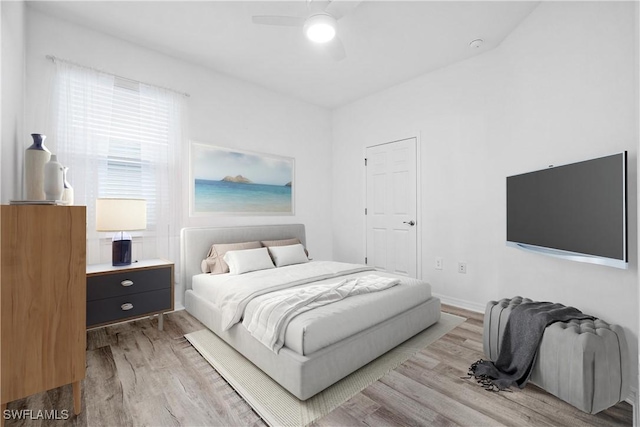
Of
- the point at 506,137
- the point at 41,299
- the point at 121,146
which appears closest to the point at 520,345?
the point at 506,137

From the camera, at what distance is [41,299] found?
4.82 ft

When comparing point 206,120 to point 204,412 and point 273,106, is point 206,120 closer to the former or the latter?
point 273,106

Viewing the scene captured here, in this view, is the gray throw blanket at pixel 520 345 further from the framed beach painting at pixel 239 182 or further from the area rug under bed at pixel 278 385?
the framed beach painting at pixel 239 182

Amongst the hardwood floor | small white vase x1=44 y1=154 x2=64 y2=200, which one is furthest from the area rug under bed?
small white vase x1=44 y1=154 x2=64 y2=200

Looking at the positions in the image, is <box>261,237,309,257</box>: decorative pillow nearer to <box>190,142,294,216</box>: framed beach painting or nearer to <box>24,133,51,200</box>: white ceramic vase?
<box>190,142,294,216</box>: framed beach painting

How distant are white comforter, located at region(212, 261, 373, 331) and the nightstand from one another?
497 millimetres

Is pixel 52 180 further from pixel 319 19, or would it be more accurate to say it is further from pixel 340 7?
pixel 340 7

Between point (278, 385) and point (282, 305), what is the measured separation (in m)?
0.49

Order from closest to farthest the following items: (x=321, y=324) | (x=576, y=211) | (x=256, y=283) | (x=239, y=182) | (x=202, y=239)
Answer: (x=321, y=324)
(x=576, y=211)
(x=256, y=283)
(x=202, y=239)
(x=239, y=182)

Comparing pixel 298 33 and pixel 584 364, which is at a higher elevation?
pixel 298 33

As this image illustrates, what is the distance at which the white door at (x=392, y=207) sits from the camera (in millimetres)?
3949

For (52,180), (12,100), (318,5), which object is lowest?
(52,180)

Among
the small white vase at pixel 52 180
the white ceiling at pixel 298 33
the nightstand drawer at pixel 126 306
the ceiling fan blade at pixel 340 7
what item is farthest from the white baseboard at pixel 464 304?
the small white vase at pixel 52 180

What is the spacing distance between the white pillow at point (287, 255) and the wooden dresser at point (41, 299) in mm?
1991
